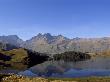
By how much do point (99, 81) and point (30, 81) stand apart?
104 ft

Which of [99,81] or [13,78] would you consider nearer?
[13,78]

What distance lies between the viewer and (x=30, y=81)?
267 feet

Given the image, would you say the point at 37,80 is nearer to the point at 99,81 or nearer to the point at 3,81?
the point at 3,81

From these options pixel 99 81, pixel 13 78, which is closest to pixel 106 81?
pixel 99 81

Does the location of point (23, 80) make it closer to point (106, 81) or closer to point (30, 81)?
point (30, 81)

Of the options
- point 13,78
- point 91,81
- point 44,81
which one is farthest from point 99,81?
point 13,78

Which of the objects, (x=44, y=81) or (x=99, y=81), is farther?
(x=99, y=81)

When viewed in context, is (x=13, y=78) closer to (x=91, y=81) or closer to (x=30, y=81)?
(x=30, y=81)

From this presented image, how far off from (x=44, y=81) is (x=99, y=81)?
2993cm

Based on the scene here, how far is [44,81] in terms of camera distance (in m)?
78.3

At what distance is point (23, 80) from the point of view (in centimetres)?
8100

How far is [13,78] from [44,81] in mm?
11496

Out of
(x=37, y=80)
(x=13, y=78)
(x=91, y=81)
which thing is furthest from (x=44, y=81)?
(x=91, y=81)

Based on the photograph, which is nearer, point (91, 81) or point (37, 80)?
point (37, 80)
